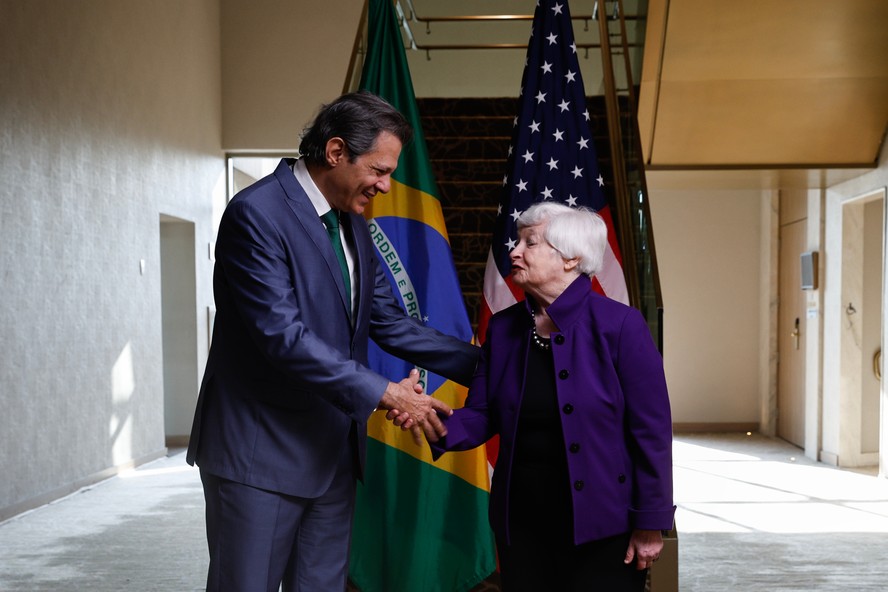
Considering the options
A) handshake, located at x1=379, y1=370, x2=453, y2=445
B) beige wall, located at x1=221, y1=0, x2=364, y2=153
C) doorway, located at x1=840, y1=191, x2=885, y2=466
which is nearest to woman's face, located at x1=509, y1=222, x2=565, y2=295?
handshake, located at x1=379, y1=370, x2=453, y2=445

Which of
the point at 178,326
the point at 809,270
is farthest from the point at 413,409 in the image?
the point at 178,326

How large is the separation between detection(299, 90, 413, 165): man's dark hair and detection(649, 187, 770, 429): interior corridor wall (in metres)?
9.40

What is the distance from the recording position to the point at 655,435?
2.33 metres

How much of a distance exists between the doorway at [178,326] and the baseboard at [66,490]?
47.0 inches

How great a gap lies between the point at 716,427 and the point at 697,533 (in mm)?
5698

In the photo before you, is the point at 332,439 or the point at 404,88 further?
the point at 404,88

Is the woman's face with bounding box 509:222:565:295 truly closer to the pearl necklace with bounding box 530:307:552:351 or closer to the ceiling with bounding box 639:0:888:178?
the pearl necklace with bounding box 530:307:552:351

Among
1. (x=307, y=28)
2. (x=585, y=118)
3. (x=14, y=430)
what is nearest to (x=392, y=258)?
(x=585, y=118)

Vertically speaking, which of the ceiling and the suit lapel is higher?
the ceiling

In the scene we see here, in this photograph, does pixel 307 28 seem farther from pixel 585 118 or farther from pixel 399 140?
pixel 399 140

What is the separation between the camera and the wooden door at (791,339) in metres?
10.3

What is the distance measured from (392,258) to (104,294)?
4.83 meters

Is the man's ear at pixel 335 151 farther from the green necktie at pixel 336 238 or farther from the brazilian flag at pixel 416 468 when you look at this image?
the brazilian flag at pixel 416 468

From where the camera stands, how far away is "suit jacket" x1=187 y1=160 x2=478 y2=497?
88.8 inches
